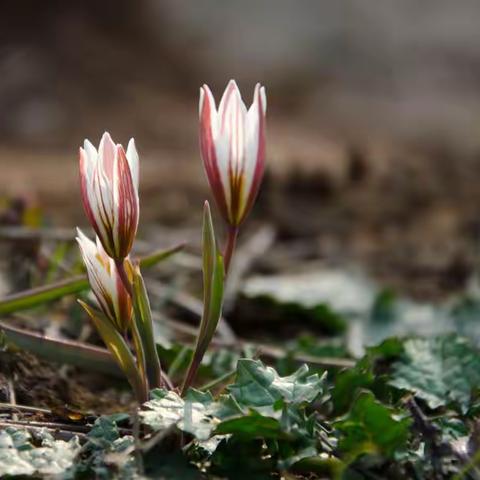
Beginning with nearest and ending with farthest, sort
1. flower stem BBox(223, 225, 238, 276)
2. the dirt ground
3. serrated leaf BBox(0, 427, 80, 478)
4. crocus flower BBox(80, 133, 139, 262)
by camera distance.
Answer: serrated leaf BBox(0, 427, 80, 478)
crocus flower BBox(80, 133, 139, 262)
flower stem BBox(223, 225, 238, 276)
the dirt ground

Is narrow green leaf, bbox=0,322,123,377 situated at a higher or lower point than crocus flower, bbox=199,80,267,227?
lower

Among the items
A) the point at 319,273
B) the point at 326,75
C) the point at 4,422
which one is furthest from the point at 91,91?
the point at 4,422

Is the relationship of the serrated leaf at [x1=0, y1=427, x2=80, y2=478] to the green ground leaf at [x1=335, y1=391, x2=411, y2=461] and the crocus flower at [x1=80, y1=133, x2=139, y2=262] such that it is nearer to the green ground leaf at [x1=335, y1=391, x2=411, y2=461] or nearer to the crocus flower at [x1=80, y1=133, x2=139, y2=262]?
the crocus flower at [x1=80, y1=133, x2=139, y2=262]

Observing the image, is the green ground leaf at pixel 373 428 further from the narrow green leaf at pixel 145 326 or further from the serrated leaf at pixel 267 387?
the narrow green leaf at pixel 145 326

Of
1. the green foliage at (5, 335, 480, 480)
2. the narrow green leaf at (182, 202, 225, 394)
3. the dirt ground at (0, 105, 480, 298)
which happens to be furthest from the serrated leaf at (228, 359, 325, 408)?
the dirt ground at (0, 105, 480, 298)

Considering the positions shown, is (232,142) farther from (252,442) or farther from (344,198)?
(344,198)

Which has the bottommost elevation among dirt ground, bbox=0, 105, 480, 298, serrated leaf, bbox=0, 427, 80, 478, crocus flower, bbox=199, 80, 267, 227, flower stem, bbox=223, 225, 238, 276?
serrated leaf, bbox=0, 427, 80, 478

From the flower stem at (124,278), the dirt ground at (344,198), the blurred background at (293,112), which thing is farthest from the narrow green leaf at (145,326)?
the dirt ground at (344,198)

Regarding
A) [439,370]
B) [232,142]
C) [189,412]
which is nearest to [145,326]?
[189,412]
